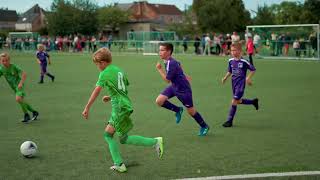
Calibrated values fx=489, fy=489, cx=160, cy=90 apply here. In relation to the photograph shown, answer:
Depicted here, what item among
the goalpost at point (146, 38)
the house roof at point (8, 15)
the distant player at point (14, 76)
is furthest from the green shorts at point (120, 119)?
the house roof at point (8, 15)

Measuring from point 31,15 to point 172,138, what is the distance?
136326 millimetres

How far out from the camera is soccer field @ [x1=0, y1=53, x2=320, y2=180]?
6523 mm

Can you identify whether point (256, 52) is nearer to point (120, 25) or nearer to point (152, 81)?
point (152, 81)

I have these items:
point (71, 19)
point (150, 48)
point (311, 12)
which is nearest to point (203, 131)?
point (150, 48)

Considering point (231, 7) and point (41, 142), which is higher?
point (231, 7)

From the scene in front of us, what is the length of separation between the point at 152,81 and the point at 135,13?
109m

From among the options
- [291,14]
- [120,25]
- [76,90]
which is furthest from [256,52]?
[120,25]

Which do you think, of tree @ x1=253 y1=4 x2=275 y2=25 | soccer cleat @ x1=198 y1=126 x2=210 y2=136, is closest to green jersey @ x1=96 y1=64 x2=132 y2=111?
soccer cleat @ x1=198 y1=126 x2=210 y2=136

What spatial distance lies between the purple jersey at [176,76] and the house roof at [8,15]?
475 ft

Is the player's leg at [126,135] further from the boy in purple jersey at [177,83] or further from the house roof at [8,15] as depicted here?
the house roof at [8,15]

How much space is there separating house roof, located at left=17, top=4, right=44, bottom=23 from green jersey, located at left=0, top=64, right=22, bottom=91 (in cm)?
12955

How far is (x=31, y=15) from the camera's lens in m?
138

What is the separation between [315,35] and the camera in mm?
30500

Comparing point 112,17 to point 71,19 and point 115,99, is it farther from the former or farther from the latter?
point 115,99
